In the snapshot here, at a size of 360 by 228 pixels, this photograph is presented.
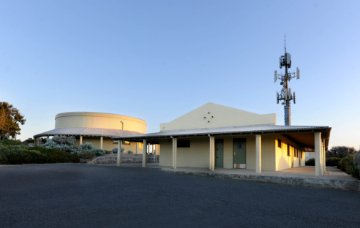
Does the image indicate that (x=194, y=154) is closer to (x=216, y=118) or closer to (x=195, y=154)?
(x=195, y=154)

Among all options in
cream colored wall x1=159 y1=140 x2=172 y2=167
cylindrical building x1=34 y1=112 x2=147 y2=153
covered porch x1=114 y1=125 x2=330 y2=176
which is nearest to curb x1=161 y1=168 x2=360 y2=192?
covered porch x1=114 y1=125 x2=330 y2=176

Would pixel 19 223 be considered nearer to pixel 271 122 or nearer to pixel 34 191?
pixel 34 191

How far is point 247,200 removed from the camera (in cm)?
768

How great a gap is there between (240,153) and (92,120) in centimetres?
3009

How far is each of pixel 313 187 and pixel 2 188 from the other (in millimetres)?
11590

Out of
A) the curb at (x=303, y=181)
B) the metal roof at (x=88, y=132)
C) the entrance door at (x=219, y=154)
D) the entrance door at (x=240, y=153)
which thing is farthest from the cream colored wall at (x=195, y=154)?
the metal roof at (x=88, y=132)

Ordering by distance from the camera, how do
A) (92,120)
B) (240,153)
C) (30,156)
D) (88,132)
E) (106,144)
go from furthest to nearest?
(92,120), (106,144), (88,132), (30,156), (240,153)

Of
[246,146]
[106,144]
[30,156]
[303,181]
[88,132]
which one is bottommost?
[303,181]

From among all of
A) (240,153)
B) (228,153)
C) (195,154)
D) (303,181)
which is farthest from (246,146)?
(303,181)

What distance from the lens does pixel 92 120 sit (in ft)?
139

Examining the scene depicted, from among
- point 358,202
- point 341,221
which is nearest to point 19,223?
point 341,221

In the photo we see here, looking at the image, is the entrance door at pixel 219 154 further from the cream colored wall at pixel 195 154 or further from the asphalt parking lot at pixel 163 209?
the asphalt parking lot at pixel 163 209

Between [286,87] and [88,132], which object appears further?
[88,132]

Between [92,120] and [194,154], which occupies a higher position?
[92,120]
